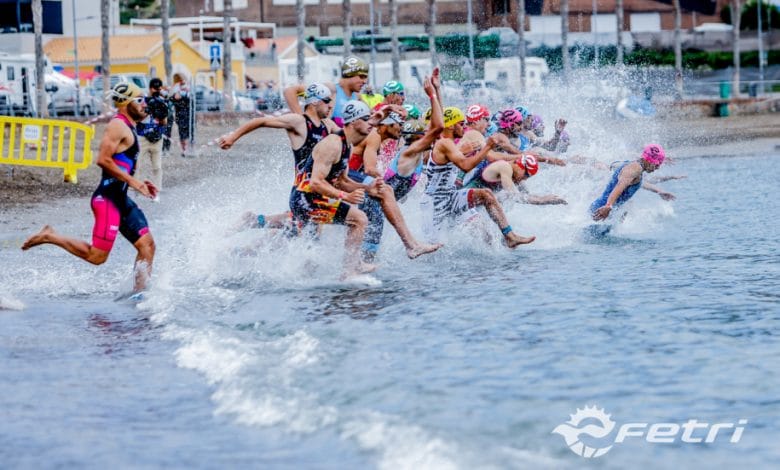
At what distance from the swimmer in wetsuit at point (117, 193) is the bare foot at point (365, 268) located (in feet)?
6.12

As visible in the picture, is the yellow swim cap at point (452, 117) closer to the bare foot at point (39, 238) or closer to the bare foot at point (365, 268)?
the bare foot at point (365, 268)

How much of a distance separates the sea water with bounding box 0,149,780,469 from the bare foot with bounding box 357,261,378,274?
25cm

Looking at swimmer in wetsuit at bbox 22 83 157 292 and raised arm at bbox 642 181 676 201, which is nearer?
swimmer in wetsuit at bbox 22 83 157 292

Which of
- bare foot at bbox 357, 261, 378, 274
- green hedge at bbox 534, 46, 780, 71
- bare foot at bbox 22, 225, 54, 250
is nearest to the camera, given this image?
bare foot at bbox 22, 225, 54, 250

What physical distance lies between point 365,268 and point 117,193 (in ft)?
7.61

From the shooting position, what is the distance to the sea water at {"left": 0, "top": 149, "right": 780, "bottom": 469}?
18.7ft

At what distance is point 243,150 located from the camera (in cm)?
3191

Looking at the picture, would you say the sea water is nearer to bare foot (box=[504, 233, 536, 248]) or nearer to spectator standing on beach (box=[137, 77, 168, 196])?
bare foot (box=[504, 233, 536, 248])

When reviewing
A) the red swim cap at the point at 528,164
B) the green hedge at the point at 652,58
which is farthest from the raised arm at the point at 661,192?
the green hedge at the point at 652,58

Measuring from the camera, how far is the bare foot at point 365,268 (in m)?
10.8

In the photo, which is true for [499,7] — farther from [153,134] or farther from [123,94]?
[123,94]

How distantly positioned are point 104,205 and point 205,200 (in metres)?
9.97

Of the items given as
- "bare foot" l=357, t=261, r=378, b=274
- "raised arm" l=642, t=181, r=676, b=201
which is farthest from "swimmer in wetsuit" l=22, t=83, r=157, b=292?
"raised arm" l=642, t=181, r=676, b=201

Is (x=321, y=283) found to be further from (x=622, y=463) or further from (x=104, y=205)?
(x=622, y=463)
